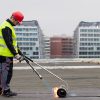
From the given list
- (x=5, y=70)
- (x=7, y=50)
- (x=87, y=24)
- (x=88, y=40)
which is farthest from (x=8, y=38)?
(x=87, y=24)

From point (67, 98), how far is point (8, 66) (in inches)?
57.6

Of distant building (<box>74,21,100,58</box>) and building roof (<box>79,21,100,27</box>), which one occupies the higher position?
building roof (<box>79,21,100,27</box>)

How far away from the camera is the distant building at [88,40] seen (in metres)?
162

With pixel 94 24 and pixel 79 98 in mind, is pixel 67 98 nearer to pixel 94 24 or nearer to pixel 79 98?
pixel 79 98

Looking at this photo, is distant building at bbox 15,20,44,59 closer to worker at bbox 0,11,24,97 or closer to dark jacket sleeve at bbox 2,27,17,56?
worker at bbox 0,11,24,97

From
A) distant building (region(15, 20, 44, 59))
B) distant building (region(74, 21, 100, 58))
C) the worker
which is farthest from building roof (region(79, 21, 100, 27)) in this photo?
the worker

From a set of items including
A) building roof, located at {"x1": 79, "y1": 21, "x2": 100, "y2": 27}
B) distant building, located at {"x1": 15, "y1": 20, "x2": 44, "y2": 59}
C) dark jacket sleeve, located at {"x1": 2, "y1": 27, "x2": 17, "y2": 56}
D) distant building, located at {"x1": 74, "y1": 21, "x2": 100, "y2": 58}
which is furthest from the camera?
building roof, located at {"x1": 79, "y1": 21, "x2": 100, "y2": 27}

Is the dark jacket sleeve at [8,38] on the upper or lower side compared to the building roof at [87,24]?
lower

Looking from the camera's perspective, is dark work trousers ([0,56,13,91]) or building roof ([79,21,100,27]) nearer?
dark work trousers ([0,56,13,91])

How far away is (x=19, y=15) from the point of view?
994cm

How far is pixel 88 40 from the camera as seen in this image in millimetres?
171625

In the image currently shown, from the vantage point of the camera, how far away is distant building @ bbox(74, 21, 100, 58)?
531 feet

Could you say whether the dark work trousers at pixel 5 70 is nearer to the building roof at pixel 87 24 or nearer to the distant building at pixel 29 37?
the distant building at pixel 29 37

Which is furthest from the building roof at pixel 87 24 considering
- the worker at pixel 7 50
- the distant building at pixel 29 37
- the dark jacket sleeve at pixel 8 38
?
the dark jacket sleeve at pixel 8 38
